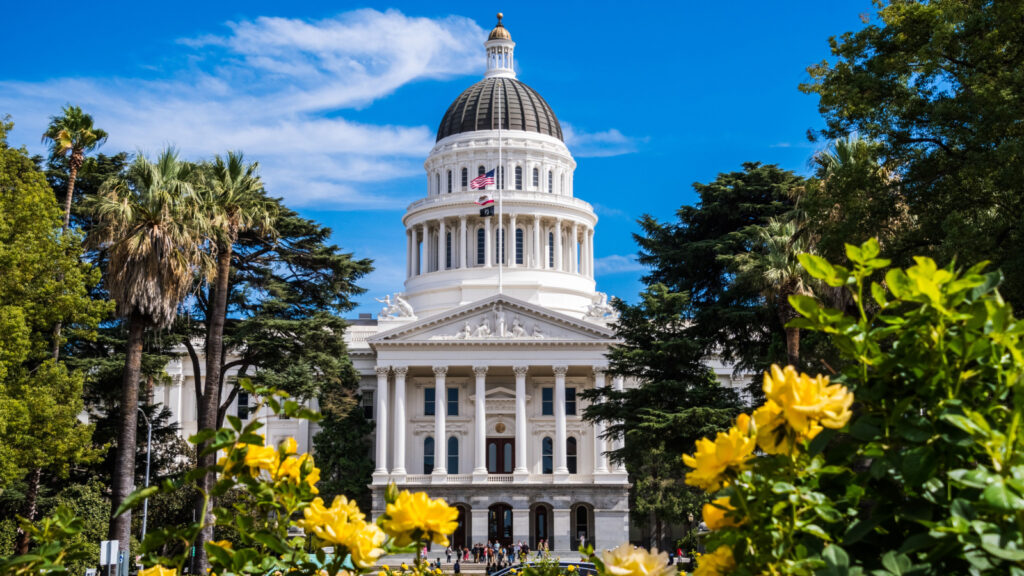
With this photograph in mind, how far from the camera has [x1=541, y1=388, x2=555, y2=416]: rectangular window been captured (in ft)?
244

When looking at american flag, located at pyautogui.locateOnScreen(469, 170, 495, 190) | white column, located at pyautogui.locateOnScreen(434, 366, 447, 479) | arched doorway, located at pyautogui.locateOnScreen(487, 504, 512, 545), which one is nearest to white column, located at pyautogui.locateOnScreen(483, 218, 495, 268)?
american flag, located at pyautogui.locateOnScreen(469, 170, 495, 190)

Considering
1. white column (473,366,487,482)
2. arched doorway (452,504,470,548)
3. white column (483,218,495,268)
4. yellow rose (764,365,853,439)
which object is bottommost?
arched doorway (452,504,470,548)

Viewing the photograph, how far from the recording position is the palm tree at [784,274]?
31.4 metres

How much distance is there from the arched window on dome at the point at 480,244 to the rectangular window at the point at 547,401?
52.7ft

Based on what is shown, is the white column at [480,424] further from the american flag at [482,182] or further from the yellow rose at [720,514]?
the yellow rose at [720,514]

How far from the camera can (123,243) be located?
31.0 metres

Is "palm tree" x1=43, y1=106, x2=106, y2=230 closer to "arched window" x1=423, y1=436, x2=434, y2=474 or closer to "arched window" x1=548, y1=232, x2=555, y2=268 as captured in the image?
"arched window" x1=423, y1=436, x2=434, y2=474

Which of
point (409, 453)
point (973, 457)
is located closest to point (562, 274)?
point (409, 453)

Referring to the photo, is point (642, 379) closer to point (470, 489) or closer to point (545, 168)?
point (470, 489)

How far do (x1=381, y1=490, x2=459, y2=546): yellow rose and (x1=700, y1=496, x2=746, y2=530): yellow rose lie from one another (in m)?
0.95

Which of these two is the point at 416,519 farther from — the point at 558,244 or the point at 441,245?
the point at 558,244

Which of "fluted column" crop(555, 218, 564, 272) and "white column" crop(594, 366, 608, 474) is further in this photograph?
"fluted column" crop(555, 218, 564, 272)

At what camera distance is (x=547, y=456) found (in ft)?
240

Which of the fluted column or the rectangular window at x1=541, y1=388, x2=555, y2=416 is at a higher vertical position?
the fluted column
